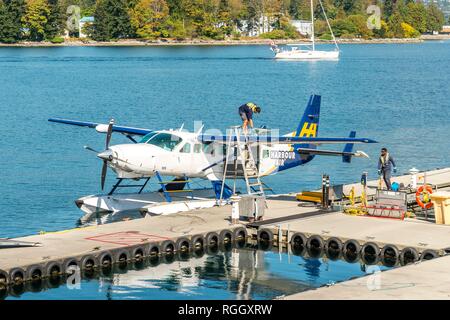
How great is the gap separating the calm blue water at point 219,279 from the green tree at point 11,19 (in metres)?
159

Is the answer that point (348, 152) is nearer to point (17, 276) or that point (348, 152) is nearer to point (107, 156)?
point (107, 156)

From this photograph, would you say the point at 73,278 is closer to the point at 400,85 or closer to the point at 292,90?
the point at 292,90

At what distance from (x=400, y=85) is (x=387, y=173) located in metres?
67.9

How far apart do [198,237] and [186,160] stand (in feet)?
15.8

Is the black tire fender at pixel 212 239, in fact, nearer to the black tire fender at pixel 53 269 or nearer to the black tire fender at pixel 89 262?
the black tire fender at pixel 89 262

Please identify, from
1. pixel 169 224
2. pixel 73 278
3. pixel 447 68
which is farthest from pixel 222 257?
pixel 447 68

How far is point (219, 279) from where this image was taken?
80.4 ft

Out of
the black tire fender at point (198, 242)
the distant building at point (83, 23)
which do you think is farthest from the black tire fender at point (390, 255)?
the distant building at point (83, 23)

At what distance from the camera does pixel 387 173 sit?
100 feet

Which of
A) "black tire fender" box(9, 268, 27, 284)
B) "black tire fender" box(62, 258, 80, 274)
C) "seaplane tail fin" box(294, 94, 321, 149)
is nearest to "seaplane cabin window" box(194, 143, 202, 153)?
"seaplane tail fin" box(294, 94, 321, 149)

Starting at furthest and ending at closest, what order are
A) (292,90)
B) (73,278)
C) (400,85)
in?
(400,85) → (292,90) → (73,278)

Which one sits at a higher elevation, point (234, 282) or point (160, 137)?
point (160, 137)
